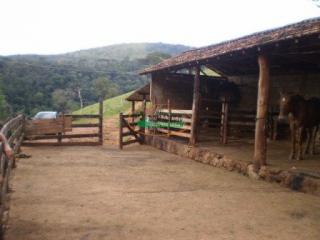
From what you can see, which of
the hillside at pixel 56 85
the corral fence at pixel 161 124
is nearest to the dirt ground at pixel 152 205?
the corral fence at pixel 161 124

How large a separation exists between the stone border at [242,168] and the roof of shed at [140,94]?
2549 mm

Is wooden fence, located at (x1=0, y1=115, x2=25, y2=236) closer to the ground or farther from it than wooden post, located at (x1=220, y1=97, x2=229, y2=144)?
closer to the ground

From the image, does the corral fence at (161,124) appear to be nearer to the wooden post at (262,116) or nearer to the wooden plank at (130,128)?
the wooden plank at (130,128)

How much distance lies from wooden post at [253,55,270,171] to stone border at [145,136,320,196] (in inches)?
11.7

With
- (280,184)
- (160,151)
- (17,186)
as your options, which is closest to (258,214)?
(280,184)

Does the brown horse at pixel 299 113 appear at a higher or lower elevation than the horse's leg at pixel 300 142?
higher

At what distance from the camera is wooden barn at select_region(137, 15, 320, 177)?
872 cm

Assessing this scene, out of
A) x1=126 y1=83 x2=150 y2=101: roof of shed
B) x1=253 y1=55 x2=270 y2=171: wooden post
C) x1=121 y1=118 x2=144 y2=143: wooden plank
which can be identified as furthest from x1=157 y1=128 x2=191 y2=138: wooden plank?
x1=253 y1=55 x2=270 y2=171: wooden post

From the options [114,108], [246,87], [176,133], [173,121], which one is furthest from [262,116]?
[114,108]

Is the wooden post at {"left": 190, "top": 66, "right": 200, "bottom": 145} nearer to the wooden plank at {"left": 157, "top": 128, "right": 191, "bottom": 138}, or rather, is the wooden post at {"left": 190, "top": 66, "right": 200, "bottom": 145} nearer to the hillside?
the wooden plank at {"left": 157, "top": 128, "right": 191, "bottom": 138}

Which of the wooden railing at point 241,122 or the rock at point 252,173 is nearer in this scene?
the rock at point 252,173

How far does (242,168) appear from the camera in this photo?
927 centimetres

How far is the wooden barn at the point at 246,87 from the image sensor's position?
28.6 feet

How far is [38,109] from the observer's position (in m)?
44.5
